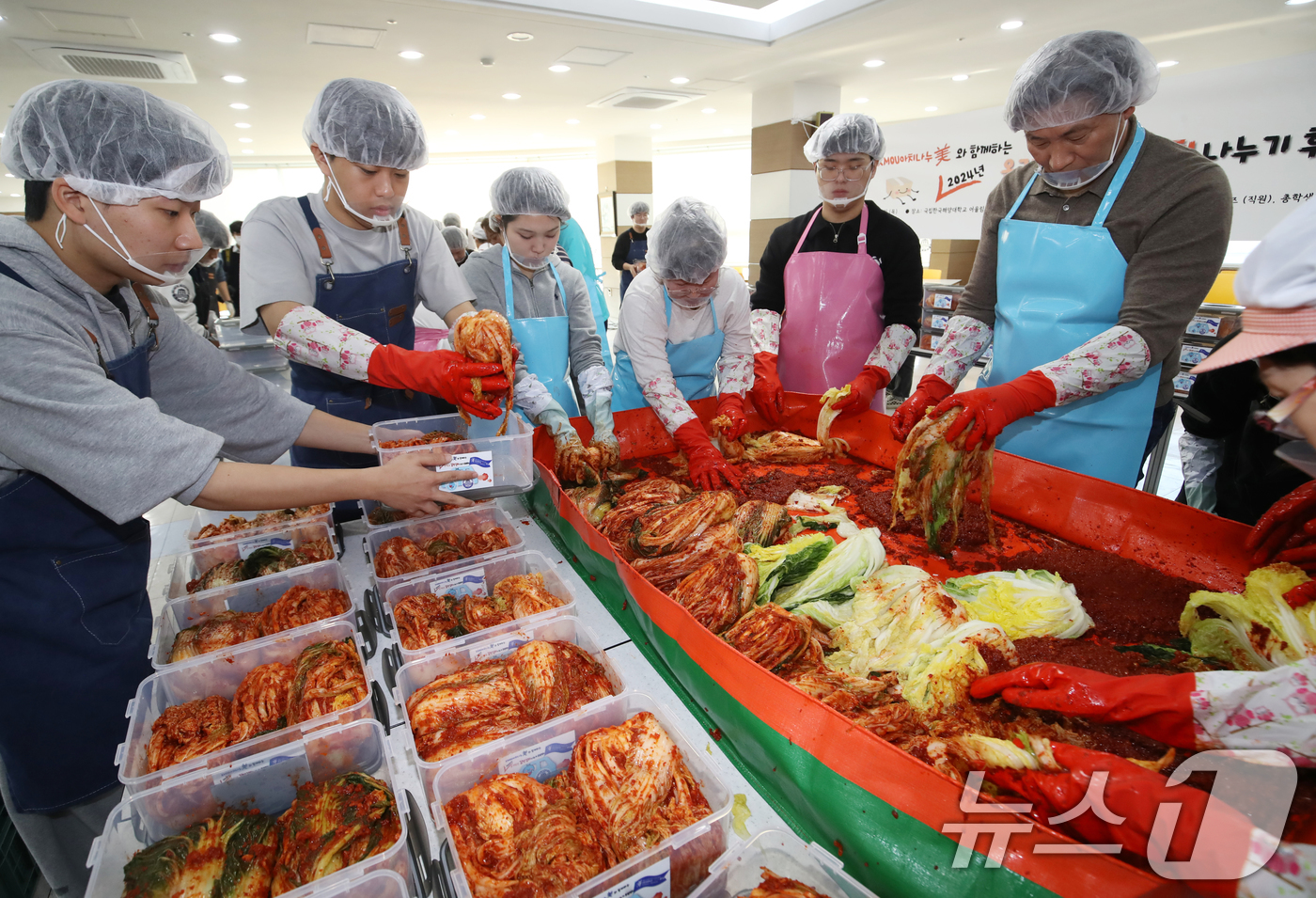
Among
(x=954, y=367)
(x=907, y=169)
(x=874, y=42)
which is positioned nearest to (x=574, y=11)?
(x=874, y=42)

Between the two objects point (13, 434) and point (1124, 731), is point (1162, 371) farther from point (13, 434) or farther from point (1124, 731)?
point (13, 434)

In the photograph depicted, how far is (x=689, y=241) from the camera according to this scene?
10.6 ft

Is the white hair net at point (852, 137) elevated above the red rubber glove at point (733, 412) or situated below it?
above

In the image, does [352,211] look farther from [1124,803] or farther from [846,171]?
[1124,803]

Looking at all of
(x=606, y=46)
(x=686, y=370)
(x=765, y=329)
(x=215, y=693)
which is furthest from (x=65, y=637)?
(x=606, y=46)

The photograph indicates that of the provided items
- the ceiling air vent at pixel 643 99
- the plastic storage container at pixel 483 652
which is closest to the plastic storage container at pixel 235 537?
the plastic storage container at pixel 483 652

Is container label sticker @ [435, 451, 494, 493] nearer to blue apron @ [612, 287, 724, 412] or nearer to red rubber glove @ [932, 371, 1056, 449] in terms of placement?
blue apron @ [612, 287, 724, 412]

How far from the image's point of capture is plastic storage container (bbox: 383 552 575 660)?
1.85 m

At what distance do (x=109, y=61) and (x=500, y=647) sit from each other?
11603 mm

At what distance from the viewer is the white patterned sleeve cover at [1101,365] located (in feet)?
8.18

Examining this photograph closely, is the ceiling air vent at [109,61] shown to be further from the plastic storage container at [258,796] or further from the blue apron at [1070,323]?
the blue apron at [1070,323]

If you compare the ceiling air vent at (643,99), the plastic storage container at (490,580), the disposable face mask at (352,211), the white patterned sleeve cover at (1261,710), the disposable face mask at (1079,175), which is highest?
the ceiling air vent at (643,99)

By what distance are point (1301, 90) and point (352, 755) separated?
8562mm

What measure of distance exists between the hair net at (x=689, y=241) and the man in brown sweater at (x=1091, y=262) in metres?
1.33
